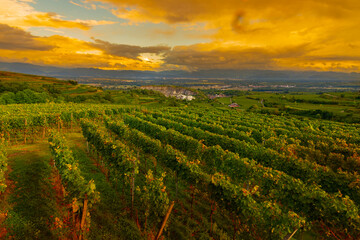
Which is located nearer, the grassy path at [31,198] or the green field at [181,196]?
the green field at [181,196]

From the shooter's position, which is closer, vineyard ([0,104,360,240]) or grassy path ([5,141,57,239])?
vineyard ([0,104,360,240])

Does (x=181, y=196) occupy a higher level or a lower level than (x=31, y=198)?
lower

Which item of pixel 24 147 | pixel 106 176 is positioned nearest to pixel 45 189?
pixel 106 176

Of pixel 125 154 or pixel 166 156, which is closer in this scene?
pixel 125 154

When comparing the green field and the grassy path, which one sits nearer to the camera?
the green field

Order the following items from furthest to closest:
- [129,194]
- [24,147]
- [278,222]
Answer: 1. [24,147]
2. [129,194]
3. [278,222]

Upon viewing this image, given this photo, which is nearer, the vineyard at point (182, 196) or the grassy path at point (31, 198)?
the vineyard at point (182, 196)

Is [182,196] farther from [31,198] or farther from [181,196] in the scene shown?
[31,198]

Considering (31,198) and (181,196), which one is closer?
(31,198)

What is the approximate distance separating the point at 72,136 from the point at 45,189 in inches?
737

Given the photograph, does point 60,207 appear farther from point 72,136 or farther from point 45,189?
point 72,136

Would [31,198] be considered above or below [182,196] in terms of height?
above

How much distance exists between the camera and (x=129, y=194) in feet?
46.0

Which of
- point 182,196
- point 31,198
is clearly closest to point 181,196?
point 182,196
